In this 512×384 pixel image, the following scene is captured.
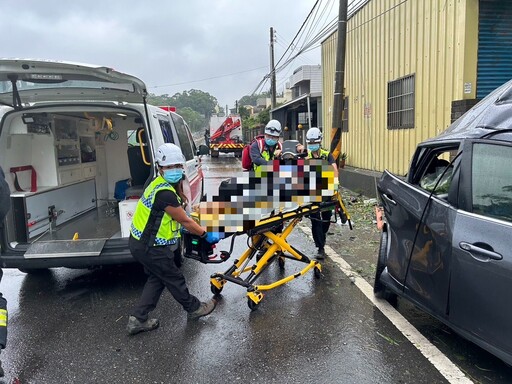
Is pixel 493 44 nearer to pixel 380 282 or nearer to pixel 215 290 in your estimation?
pixel 380 282

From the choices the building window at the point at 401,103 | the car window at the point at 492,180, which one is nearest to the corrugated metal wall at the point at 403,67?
the building window at the point at 401,103

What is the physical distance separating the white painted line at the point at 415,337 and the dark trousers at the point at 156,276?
1791 mm

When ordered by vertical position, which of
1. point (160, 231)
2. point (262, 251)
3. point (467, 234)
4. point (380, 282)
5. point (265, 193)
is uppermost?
point (265, 193)

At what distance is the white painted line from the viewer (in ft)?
9.25

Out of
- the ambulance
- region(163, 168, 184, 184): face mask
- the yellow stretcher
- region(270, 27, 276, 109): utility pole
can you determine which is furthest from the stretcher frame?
region(270, 27, 276, 109): utility pole

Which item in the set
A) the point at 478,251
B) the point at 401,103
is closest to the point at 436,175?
the point at 478,251

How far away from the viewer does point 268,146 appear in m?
5.02

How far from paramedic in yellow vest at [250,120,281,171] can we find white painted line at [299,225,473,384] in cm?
163

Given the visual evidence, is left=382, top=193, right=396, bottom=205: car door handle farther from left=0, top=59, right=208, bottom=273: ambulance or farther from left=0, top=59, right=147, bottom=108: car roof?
left=0, top=59, right=147, bottom=108: car roof

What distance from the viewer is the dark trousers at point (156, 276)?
11.5ft

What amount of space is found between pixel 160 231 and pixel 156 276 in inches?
16.0

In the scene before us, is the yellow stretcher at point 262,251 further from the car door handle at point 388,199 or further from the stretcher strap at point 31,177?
the stretcher strap at point 31,177

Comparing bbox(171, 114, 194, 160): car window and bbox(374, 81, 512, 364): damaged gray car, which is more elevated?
bbox(171, 114, 194, 160): car window

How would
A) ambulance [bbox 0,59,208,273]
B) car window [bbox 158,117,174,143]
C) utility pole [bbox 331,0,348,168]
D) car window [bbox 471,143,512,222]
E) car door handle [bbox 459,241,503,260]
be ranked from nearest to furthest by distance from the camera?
car door handle [bbox 459,241,503,260]
car window [bbox 471,143,512,222]
ambulance [bbox 0,59,208,273]
car window [bbox 158,117,174,143]
utility pole [bbox 331,0,348,168]
